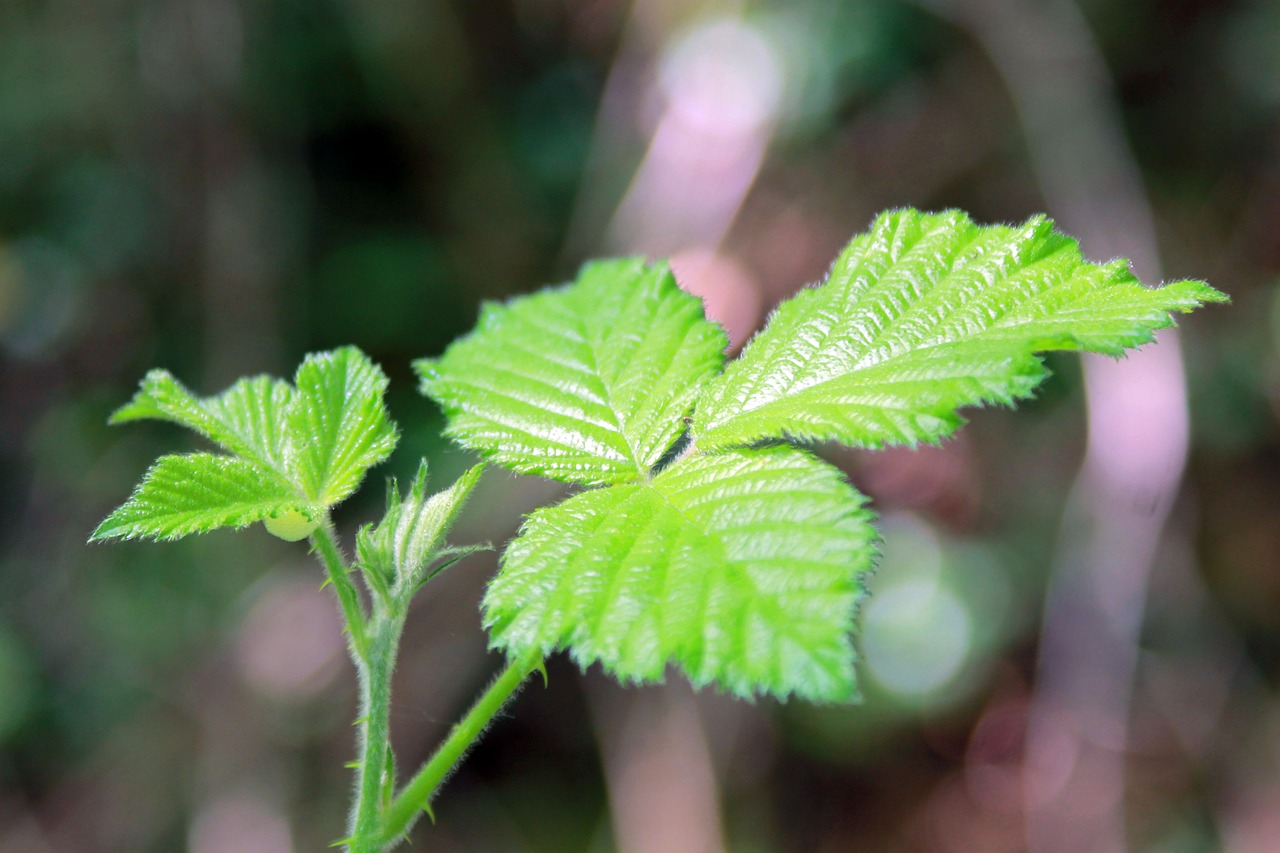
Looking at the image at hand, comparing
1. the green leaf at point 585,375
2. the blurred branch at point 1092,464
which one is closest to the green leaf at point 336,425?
the green leaf at point 585,375

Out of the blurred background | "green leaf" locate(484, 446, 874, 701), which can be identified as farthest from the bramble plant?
the blurred background

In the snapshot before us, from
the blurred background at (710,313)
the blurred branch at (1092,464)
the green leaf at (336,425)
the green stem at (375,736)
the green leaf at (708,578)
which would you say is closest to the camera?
A: the green leaf at (708,578)

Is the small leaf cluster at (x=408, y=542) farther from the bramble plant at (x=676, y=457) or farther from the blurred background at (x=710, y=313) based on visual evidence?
the blurred background at (x=710, y=313)

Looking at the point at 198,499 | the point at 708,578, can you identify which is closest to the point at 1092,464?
the point at 708,578

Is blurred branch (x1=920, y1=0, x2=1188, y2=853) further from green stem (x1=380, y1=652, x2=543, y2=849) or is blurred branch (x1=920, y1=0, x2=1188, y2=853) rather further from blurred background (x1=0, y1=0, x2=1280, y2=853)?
green stem (x1=380, y1=652, x2=543, y2=849)

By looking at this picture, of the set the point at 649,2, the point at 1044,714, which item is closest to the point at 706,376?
the point at 1044,714

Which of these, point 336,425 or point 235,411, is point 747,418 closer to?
point 336,425
